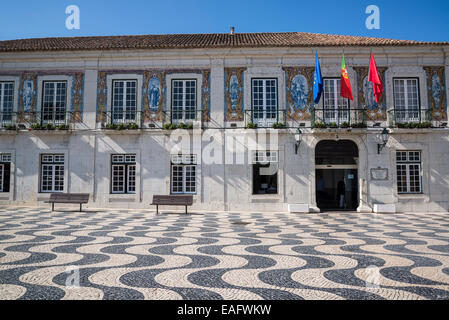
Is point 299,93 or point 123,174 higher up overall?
point 299,93

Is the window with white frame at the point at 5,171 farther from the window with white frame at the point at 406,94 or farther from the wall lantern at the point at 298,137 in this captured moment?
the window with white frame at the point at 406,94

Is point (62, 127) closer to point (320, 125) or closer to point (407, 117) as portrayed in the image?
point (320, 125)

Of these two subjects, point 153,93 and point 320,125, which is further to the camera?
point 153,93

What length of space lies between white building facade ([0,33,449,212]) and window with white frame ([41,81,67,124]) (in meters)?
0.05

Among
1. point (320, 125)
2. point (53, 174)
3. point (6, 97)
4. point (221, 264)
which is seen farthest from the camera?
point (6, 97)

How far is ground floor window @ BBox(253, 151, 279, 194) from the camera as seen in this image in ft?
48.9

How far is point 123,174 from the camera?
15344 millimetres

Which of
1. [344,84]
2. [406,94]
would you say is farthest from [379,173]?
[344,84]

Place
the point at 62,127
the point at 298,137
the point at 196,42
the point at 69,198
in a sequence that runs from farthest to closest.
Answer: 1. the point at 196,42
2. the point at 62,127
3. the point at 298,137
4. the point at 69,198

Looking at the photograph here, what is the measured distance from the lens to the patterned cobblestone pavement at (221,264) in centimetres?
374

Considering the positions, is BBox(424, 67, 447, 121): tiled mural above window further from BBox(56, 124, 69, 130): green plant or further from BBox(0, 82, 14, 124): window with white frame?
BBox(0, 82, 14, 124): window with white frame

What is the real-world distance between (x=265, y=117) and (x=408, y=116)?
6023 millimetres

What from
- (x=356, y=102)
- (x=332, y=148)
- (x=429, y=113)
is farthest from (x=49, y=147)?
(x=429, y=113)

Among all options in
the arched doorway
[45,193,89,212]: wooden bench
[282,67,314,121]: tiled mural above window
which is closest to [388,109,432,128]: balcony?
the arched doorway
